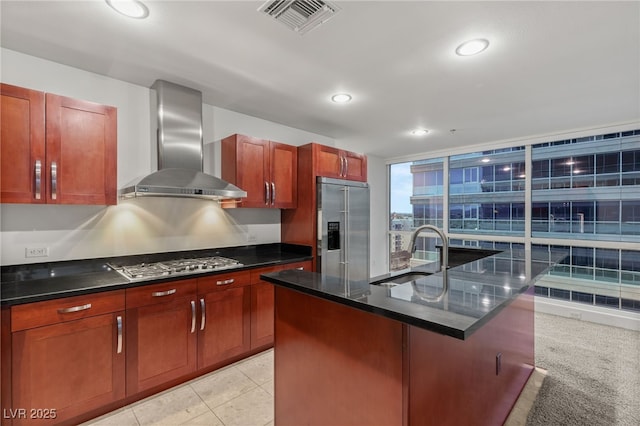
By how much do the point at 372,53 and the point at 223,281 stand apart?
2.22 metres

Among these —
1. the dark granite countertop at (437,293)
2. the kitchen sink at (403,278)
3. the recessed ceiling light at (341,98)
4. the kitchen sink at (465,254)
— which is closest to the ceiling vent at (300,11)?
the recessed ceiling light at (341,98)

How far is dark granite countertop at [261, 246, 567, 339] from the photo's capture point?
3.17 ft

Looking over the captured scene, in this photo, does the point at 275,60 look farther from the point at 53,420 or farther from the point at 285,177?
the point at 53,420

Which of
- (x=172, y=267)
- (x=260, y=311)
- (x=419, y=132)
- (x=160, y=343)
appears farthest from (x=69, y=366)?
(x=419, y=132)

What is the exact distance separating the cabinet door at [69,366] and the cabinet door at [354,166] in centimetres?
294

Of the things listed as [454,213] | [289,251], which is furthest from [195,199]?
[454,213]

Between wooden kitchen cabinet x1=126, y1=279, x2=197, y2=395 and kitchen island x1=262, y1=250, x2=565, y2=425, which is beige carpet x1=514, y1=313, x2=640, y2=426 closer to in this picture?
kitchen island x1=262, y1=250, x2=565, y2=425

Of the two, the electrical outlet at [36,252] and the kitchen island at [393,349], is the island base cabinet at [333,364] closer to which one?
the kitchen island at [393,349]

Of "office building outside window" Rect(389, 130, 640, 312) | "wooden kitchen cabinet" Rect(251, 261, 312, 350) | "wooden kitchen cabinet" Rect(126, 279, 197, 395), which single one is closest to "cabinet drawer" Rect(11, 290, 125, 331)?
"wooden kitchen cabinet" Rect(126, 279, 197, 395)

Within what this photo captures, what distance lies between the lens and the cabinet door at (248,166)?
3066 mm

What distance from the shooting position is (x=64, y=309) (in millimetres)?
1816

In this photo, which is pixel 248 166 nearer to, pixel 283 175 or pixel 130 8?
pixel 283 175

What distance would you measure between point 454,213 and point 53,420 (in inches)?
217

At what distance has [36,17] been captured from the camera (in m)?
1.78
